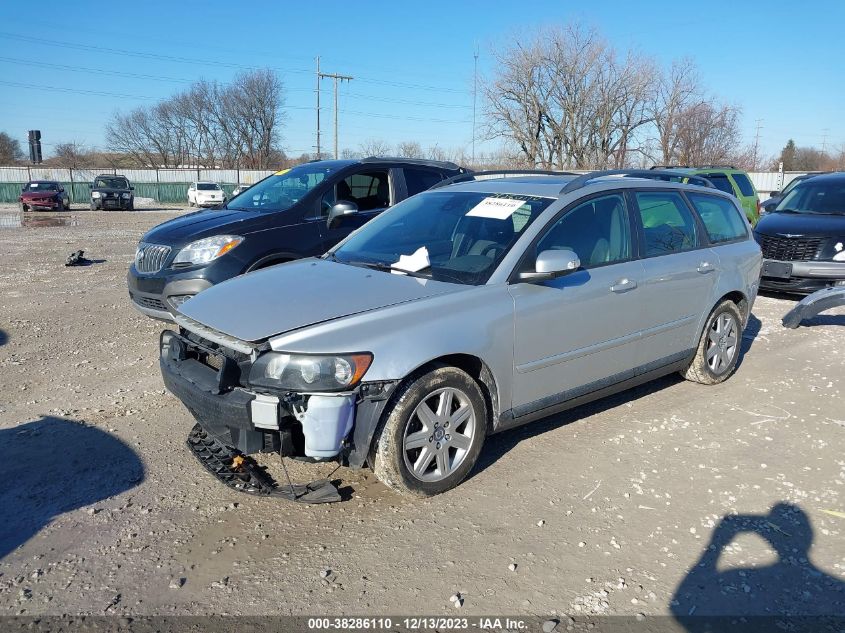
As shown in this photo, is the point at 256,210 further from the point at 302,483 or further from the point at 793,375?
the point at 793,375

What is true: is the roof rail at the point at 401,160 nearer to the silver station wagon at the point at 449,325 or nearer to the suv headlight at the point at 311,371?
the silver station wagon at the point at 449,325

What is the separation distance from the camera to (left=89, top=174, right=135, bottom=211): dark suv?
33.5 meters

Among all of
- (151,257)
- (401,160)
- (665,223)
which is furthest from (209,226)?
(665,223)

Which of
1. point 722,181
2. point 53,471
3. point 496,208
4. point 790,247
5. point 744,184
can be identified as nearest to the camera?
point 53,471

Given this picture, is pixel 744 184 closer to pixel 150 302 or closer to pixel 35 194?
pixel 150 302

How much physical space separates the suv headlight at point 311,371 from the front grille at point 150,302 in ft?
Result: 10.8

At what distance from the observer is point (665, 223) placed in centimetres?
516

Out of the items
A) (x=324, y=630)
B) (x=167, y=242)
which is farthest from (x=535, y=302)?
(x=167, y=242)

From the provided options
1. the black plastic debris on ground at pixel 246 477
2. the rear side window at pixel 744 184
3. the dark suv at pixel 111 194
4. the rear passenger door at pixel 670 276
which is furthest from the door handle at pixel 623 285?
the dark suv at pixel 111 194

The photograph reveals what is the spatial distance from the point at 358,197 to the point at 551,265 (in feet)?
12.6

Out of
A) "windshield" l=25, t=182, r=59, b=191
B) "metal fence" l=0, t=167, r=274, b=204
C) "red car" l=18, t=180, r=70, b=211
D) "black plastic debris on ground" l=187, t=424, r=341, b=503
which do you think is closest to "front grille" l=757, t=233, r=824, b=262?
"black plastic debris on ground" l=187, t=424, r=341, b=503

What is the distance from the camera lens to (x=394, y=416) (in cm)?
343

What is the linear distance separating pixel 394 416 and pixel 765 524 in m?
2.05

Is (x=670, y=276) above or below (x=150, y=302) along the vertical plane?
above
